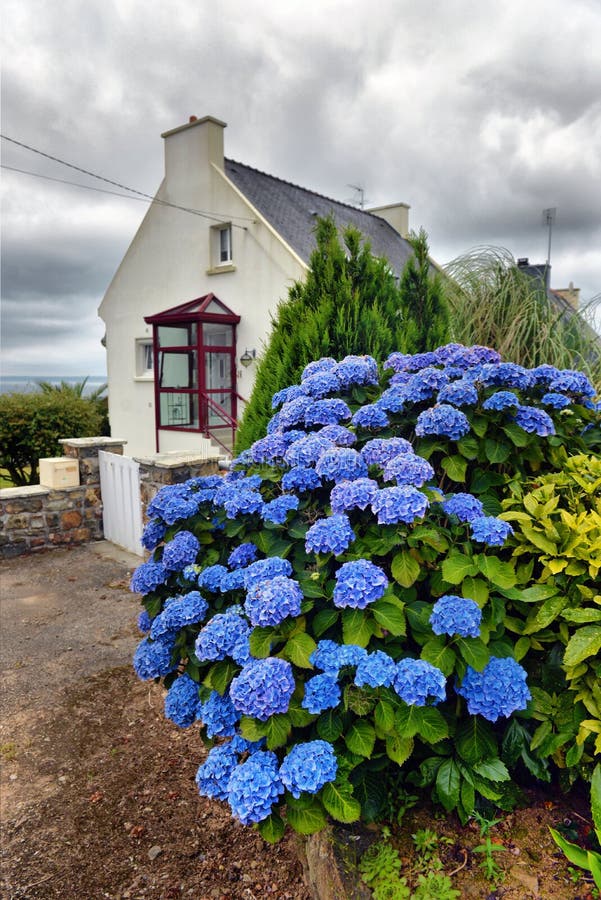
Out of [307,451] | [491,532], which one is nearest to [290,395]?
[307,451]

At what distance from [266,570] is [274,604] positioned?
0.21 metres

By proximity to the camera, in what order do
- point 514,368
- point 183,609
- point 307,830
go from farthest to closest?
1. point 514,368
2. point 183,609
3. point 307,830

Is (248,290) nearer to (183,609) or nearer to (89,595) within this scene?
(89,595)

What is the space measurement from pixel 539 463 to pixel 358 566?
122 cm

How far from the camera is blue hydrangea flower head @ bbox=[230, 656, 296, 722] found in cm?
155

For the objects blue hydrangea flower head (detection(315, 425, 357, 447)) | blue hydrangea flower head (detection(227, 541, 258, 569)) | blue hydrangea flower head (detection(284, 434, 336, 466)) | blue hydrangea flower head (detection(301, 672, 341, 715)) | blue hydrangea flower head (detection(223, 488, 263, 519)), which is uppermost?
blue hydrangea flower head (detection(315, 425, 357, 447))

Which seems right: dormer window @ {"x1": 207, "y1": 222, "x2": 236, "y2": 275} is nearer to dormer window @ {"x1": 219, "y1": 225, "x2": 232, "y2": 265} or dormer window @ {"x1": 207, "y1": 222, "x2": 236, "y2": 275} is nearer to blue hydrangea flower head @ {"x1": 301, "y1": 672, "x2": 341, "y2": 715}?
dormer window @ {"x1": 219, "y1": 225, "x2": 232, "y2": 265}

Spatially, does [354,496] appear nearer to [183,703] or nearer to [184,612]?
[184,612]

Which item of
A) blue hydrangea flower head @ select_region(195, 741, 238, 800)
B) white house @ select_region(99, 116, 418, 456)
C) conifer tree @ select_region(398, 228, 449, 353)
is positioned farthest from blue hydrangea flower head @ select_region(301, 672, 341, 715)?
white house @ select_region(99, 116, 418, 456)

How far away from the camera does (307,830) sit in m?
1.52

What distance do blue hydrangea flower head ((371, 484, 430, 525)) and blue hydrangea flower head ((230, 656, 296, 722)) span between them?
550 mm

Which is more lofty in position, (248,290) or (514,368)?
(248,290)

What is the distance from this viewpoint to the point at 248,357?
39.3 feet

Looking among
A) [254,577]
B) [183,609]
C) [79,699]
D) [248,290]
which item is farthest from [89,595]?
[248,290]
